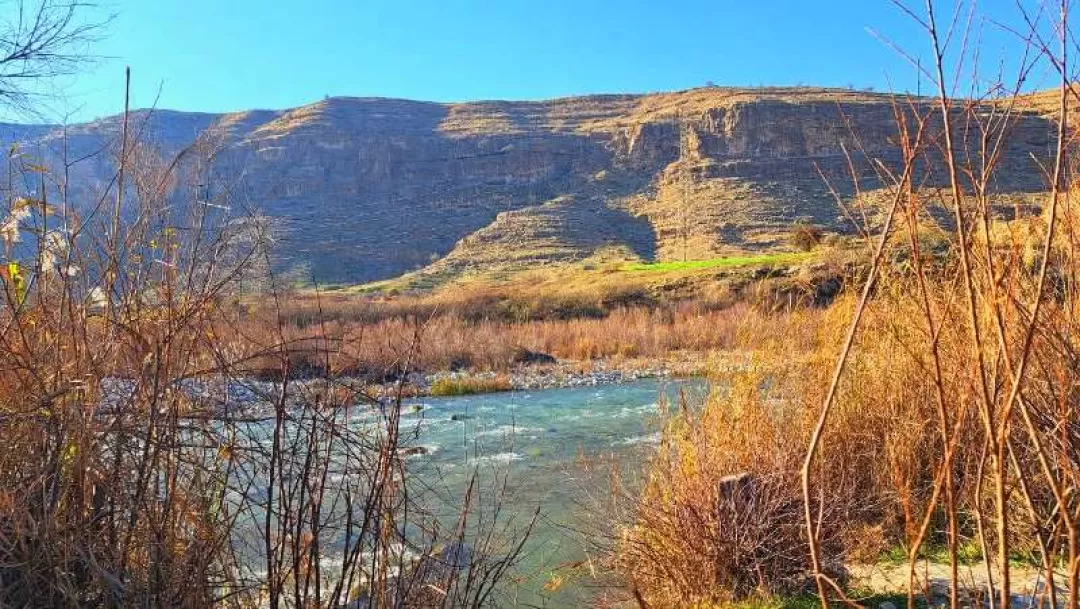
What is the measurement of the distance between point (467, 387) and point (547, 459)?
890 cm

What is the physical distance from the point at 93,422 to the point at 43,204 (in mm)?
794

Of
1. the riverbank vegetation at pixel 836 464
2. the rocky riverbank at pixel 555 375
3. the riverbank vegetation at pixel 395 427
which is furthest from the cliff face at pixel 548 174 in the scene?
the riverbank vegetation at pixel 395 427

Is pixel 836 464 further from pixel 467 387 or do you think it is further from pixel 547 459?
pixel 467 387

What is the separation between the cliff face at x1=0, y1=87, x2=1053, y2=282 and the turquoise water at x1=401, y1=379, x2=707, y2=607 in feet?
122

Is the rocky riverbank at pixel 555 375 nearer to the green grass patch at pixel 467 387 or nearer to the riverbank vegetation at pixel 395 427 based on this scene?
the green grass patch at pixel 467 387

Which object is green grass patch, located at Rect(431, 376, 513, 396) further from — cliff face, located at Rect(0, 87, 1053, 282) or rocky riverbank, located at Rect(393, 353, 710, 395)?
cliff face, located at Rect(0, 87, 1053, 282)

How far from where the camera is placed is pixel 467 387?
1848cm

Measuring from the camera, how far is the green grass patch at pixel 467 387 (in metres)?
18.3

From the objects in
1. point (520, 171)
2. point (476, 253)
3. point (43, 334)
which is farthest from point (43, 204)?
point (520, 171)

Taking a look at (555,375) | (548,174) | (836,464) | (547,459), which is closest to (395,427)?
(836,464)

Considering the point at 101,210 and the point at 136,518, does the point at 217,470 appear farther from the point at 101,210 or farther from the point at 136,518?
the point at 101,210

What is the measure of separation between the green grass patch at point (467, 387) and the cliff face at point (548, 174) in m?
32.9

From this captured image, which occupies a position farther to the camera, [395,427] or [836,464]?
[836,464]

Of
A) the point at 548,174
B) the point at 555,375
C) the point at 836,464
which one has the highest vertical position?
the point at 548,174
